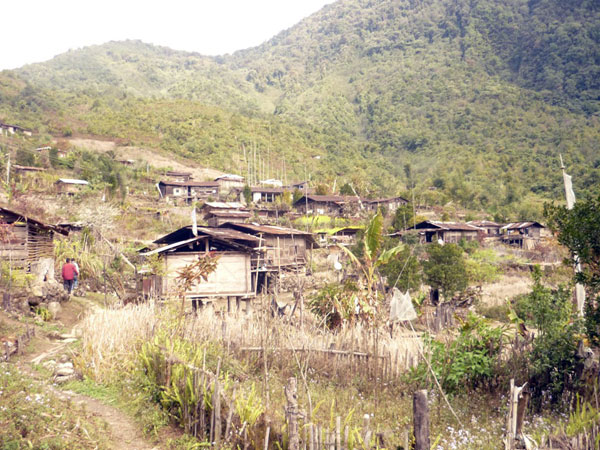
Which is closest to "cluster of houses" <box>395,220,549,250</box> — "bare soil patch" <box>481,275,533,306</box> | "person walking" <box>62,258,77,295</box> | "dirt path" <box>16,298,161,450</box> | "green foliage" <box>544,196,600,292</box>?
"bare soil patch" <box>481,275,533,306</box>

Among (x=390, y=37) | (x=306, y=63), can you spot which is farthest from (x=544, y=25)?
(x=306, y=63)

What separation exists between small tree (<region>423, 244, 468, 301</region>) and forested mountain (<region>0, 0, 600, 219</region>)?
37.6 ft

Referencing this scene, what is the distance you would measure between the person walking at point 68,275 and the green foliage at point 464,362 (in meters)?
12.0

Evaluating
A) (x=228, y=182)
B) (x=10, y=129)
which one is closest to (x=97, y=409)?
(x=228, y=182)

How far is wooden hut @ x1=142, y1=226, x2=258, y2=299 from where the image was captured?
14.7m

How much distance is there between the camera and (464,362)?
6.70 meters

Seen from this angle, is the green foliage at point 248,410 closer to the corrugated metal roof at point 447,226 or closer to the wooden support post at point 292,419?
the wooden support post at point 292,419

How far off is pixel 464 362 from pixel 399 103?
125934mm

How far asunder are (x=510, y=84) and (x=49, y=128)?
113m

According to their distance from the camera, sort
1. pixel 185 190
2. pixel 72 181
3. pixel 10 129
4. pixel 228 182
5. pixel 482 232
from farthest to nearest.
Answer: pixel 228 182, pixel 10 129, pixel 185 190, pixel 72 181, pixel 482 232

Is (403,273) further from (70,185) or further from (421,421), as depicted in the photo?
(70,185)

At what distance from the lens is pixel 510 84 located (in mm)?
128375

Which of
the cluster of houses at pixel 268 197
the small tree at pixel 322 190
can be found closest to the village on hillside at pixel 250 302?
the cluster of houses at pixel 268 197

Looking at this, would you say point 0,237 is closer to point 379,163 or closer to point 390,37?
point 379,163
